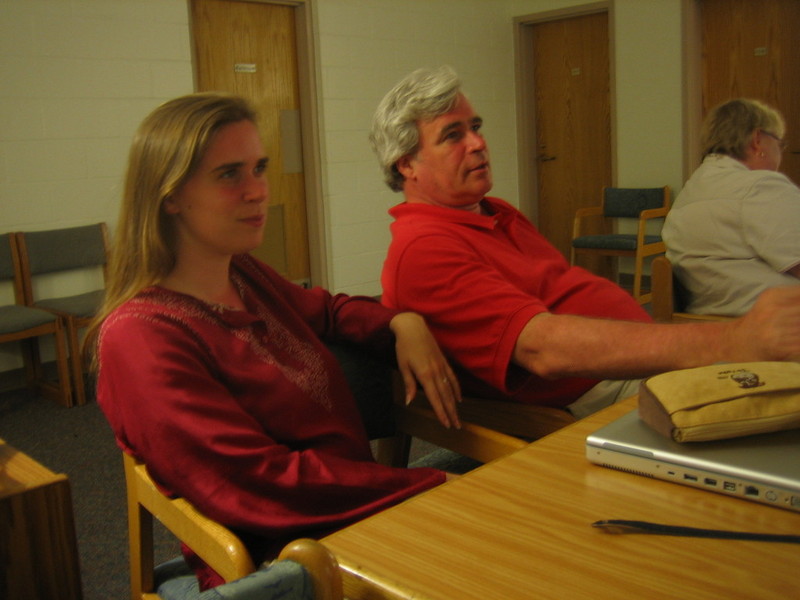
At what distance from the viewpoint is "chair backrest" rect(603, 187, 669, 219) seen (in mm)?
5609

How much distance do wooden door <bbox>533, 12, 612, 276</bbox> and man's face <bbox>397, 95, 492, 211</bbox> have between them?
4.68 metres

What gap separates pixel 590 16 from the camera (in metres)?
6.01

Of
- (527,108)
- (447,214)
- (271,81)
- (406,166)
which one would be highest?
(271,81)

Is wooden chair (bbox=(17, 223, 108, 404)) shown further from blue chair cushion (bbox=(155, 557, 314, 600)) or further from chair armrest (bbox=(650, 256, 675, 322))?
blue chair cushion (bbox=(155, 557, 314, 600))

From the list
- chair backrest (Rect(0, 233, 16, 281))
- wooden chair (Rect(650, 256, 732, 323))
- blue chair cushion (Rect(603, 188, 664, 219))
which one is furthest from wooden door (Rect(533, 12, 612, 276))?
chair backrest (Rect(0, 233, 16, 281))

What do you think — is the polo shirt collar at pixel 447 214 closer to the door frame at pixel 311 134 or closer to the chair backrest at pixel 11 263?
the chair backrest at pixel 11 263

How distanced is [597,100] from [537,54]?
68cm

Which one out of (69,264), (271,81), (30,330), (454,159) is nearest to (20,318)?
(30,330)

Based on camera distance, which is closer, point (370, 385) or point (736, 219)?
point (370, 385)

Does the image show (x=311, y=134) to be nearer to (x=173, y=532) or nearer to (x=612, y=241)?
(x=612, y=241)

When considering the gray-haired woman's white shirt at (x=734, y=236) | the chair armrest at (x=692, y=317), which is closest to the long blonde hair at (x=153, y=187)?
the chair armrest at (x=692, y=317)

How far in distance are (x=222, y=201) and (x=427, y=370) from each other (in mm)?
446

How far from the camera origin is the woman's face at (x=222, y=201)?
1.21 meters

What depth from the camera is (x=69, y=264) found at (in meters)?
3.95
